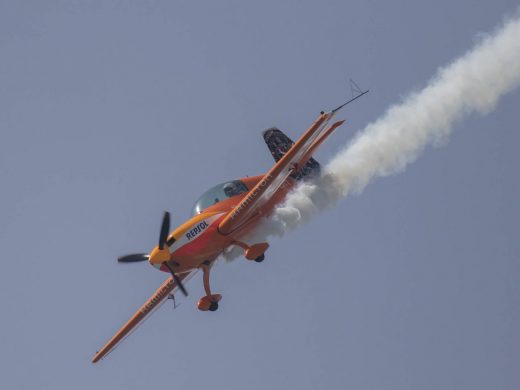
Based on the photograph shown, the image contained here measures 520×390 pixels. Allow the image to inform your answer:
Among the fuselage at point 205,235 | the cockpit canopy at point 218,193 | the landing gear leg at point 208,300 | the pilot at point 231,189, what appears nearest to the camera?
the fuselage at point 205,235

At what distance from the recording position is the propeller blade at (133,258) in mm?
48088

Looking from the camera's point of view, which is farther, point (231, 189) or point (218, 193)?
point (231, 189)

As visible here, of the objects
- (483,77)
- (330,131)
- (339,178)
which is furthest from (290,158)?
(483,77)

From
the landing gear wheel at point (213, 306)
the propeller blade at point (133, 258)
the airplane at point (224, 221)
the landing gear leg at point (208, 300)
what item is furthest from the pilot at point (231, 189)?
the landing gear wheel at point (213, 306)

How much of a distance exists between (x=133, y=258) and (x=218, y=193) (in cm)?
457

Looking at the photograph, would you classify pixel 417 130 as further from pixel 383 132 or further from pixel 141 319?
pixel 141 319

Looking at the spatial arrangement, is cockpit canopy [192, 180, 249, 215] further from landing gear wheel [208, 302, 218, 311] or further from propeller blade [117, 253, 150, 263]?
landing gear wheel [208, 302, 218, 311]

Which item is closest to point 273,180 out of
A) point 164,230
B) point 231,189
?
point 231,189

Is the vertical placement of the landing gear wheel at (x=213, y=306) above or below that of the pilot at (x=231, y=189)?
below

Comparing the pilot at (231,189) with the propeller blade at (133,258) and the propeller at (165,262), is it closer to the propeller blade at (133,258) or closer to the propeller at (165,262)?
the propeller at (165,262)

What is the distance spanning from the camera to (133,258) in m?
48.5

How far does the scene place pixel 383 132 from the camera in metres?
55.3

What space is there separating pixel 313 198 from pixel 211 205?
662 centimetres

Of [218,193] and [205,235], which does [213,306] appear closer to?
[205,235]
